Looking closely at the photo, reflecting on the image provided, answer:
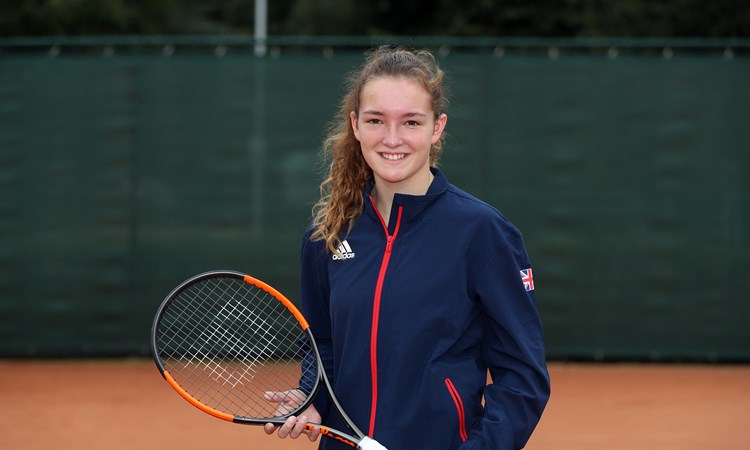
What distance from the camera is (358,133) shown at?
8.61ft

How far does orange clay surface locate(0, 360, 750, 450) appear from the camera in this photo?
5.60 meters

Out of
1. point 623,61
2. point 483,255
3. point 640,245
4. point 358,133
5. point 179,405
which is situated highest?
point 623,61

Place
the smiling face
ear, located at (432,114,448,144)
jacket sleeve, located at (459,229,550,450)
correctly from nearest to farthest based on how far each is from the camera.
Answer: jacket sleeve, located at (459,229,550,450)
the smiling face
ear, located at (432,114,448,144)

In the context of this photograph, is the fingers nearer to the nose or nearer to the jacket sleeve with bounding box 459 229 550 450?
the jacket sleeve with bounding box 459 229 550 450

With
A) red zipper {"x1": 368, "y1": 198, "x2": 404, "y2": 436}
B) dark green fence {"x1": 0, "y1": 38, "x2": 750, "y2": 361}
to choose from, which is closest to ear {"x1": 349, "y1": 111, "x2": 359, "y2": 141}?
red zipper {"x1": 368, "y1": 198, "x2": 404, "y2": 436}

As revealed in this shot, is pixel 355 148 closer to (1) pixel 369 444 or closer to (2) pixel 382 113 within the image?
(2) pixel 382 113

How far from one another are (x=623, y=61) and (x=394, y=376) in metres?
5.41

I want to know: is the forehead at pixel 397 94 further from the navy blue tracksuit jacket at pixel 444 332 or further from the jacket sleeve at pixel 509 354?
the jacket sleeve at pixel 509 354

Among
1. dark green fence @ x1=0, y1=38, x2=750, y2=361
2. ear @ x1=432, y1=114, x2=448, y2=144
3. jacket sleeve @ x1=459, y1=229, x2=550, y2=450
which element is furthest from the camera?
dark green fence @ x1=0, y1=38, x2=750, y2=361

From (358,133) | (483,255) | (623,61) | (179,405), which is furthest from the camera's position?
(623,61)

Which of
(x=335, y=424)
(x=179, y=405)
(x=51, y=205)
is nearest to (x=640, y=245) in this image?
(x=179, y=405)

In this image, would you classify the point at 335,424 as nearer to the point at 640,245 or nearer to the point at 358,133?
the point at 358,133

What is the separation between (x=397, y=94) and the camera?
2.50m

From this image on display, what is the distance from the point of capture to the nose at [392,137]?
2482mm
